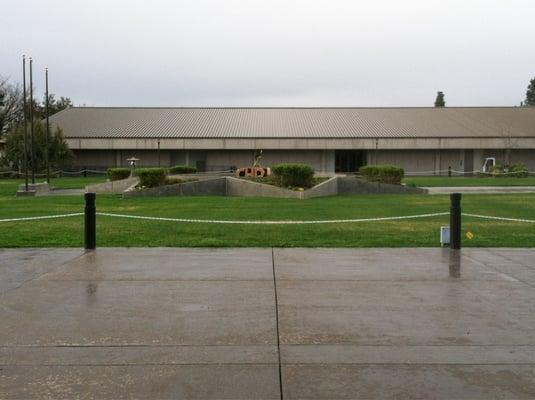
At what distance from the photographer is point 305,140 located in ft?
193

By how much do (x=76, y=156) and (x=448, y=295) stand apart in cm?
5572

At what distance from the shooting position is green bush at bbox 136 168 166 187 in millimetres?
30161

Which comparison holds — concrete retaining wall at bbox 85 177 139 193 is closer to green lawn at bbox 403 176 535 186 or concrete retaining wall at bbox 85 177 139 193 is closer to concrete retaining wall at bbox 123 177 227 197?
concrete retaining wall at bbox 123 177 227 197

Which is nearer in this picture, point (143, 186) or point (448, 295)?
point (448, 295)

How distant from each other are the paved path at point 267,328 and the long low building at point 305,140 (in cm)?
4915

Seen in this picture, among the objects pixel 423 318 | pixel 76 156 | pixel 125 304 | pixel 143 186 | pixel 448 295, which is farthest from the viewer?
pixel 76 156

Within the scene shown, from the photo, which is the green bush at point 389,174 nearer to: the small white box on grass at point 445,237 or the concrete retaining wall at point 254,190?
the concrete retaining wall at point 254,190

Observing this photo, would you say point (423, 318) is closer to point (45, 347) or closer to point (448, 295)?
point (448, 295)

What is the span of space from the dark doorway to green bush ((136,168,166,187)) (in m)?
33.5

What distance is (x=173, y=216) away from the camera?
59.2 feet

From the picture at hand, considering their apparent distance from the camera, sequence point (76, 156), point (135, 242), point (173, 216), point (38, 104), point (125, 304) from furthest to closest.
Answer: point (38, 104), point (76, 156), point (173, 216), point (135, 242), point (125, 304)

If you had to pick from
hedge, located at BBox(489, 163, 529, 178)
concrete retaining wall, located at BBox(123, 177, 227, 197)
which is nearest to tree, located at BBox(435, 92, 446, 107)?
hedge, located at BBox(489, 163, 529, 178)

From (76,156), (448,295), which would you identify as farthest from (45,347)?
(76,156)

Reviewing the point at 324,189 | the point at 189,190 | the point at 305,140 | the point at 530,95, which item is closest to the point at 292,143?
the point at 305,140
